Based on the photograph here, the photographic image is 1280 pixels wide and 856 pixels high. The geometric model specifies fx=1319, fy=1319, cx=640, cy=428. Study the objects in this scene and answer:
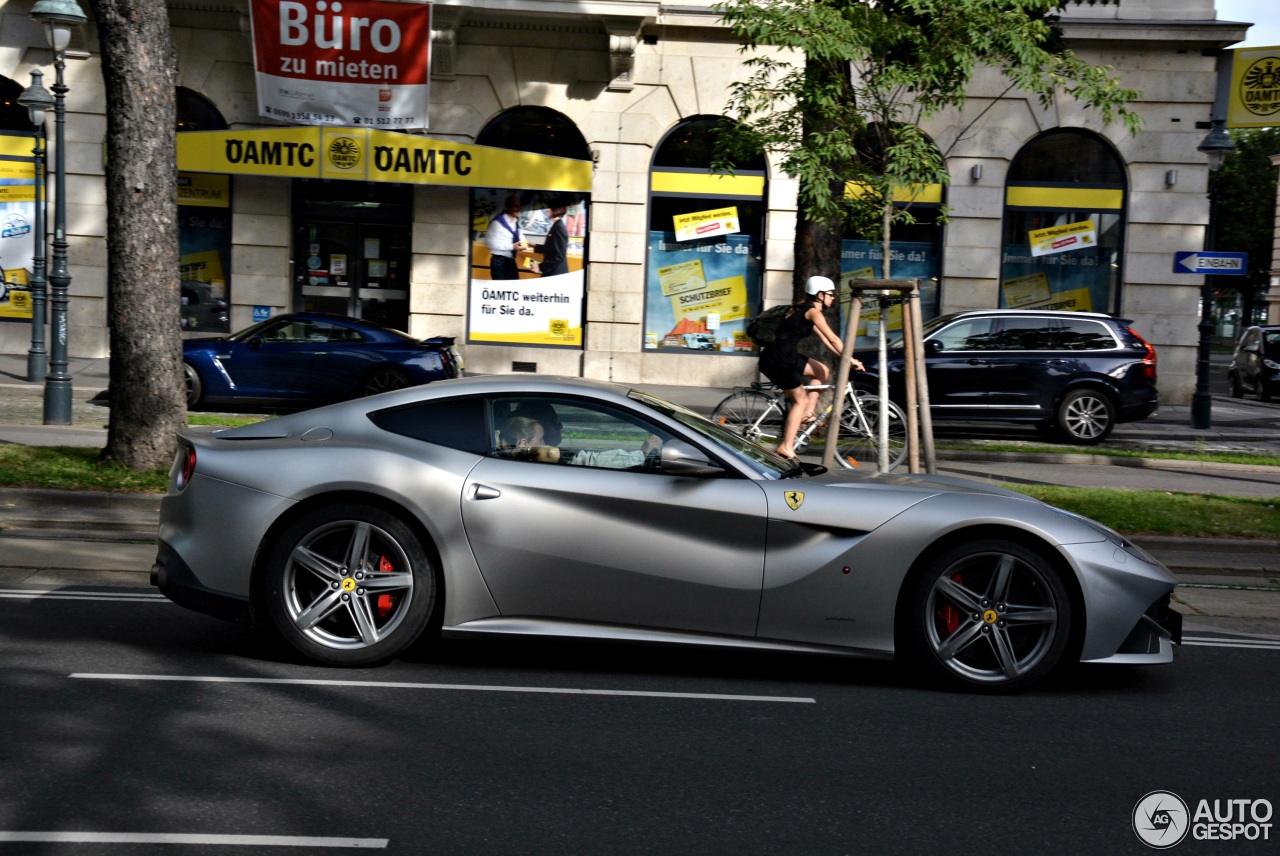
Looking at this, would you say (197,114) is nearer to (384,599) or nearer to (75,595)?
(75,595)

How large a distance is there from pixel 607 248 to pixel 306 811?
60.7 feet

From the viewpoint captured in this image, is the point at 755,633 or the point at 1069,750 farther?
the point at 755,633

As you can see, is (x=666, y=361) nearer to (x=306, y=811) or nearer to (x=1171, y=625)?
(x=1171, y=625)

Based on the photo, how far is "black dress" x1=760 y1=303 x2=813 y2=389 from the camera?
12523 millimetres

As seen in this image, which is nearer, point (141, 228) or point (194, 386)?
point (141, 228)

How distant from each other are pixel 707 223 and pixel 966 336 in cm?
576

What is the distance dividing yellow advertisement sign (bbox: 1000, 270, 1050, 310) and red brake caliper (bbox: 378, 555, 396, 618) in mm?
18804

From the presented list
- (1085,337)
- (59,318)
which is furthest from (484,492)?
(1085,337)

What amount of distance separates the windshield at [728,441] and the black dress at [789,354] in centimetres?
616

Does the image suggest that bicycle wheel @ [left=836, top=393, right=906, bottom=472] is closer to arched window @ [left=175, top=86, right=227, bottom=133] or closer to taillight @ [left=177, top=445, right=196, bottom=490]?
taillight @ [left=177, top=445, right=196, bottom=490]

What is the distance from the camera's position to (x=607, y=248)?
72.7ft

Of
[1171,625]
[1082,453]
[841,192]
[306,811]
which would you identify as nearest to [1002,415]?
[1082,453]

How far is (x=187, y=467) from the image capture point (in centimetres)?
600

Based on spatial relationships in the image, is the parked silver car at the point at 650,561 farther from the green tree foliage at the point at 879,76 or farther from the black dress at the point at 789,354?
the black dress at the point at 789,354
